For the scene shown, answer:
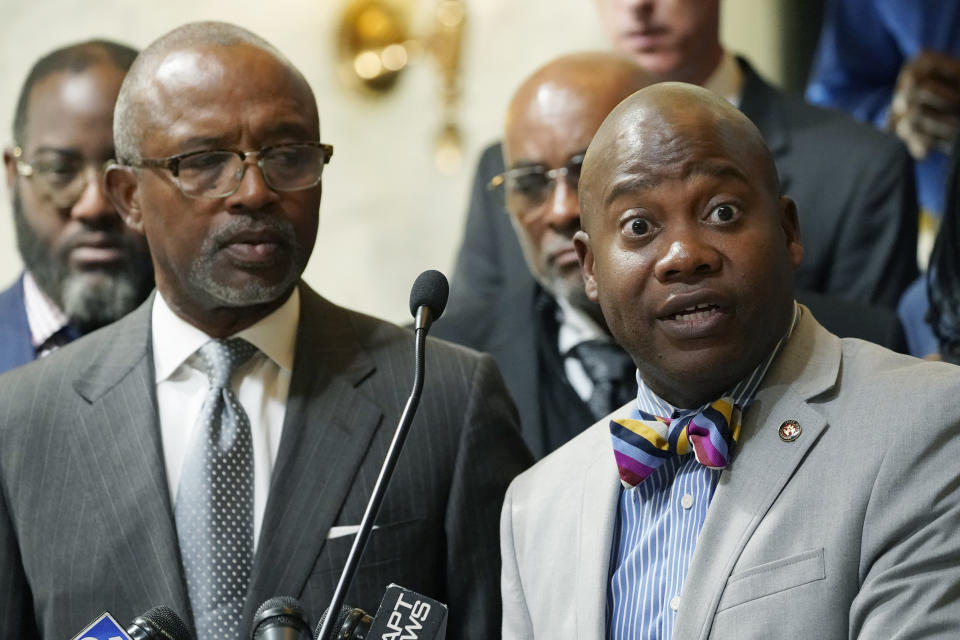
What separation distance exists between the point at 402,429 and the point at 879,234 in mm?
1998

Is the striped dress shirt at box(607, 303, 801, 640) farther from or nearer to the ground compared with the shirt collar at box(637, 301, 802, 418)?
nearer to the ground

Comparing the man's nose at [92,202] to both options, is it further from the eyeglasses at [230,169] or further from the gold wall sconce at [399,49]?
the gold wall sconce at [399,49]

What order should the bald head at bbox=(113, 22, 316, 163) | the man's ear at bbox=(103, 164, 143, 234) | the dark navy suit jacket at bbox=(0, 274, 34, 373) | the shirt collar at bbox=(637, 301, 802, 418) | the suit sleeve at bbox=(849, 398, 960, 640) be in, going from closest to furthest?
1. the suit sleeve at bbox=(849, 398, 960, 640)
2. the shirt collar at bbox=(637, 301, 802, 418)
3. the bald head at bbox=(113, 22, 316, 163)
4. the man's ear at bbox=(103, 164, 143, 234)
5. the dark navy suit jacket at bbox=(0, 274, 34, 373)

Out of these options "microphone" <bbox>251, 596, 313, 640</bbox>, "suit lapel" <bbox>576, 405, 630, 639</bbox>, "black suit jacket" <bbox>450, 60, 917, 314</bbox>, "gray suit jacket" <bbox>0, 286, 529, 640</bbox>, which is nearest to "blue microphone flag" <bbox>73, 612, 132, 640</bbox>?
"microphone" <bbox>251, 596, 313, 640</bbox>

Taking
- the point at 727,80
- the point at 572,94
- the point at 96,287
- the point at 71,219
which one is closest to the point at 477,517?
the point at 572,94

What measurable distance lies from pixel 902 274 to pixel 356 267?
6.87 feet

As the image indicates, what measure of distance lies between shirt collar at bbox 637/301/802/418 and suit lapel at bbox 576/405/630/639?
115mm

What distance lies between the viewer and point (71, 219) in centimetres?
354

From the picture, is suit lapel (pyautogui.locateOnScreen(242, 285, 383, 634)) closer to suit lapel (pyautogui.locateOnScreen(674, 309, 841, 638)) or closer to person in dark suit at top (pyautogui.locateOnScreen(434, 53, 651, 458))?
person in dark suit at top (pyautogui.locateOnScreen(434, 53, 651, 458))

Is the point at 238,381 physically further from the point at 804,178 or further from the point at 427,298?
the point at 804,178

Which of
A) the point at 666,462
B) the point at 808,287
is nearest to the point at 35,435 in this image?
the point at 666,462

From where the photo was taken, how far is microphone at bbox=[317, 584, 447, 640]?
2.05m

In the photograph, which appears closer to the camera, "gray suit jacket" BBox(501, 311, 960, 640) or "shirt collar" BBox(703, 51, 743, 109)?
"gray suit jacket" BBox(501, 311, 960, 640)

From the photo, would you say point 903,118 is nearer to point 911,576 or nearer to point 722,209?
point 722,209
